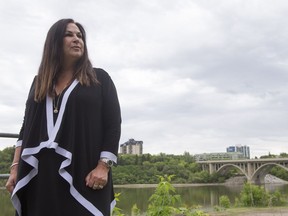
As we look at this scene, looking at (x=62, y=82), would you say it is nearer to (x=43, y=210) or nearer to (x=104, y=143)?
(x=104, y=143)

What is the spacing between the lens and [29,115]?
1628 millimetres

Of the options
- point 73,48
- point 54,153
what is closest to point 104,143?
point 54,153

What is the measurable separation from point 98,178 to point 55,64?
0.58 m

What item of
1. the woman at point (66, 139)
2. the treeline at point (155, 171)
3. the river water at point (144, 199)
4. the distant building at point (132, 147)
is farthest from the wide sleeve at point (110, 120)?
the distant building at point (132, 147)

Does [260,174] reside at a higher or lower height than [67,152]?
higher

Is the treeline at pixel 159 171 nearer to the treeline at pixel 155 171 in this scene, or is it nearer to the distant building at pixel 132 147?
the treeline at pixel 155 171

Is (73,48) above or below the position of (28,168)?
above

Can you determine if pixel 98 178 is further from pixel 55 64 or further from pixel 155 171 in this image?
pixel 155 171

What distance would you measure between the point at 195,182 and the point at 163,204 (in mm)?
35611

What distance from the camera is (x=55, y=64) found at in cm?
169

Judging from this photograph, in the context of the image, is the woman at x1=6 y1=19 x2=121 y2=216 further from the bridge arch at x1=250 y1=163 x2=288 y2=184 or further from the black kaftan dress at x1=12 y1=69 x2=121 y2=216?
the bridge arch at x1=250 y1=163 x2=288 y2=184

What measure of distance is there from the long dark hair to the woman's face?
0.8 inches

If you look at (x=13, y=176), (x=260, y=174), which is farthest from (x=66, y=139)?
(x=260, y=174)

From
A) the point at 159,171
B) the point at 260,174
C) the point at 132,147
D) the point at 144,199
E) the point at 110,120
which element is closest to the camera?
the point at 110,120
